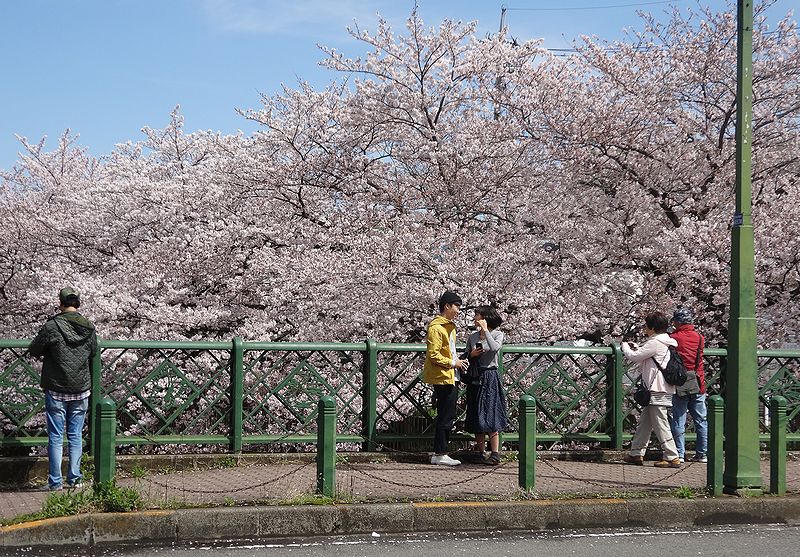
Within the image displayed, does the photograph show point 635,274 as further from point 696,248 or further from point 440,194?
point 440,194

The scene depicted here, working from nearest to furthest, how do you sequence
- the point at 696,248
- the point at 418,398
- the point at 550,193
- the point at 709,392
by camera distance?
the point at 418,398 → the point at 709,392 → the point at 696,248 → the point at 550,193

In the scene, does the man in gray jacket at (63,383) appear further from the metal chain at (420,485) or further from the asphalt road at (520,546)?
the metal chain at (420,485)

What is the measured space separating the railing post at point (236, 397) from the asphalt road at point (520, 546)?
3037 millimetres

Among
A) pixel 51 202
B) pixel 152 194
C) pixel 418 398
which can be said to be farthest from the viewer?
pixel 51 202

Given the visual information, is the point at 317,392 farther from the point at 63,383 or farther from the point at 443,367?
the point at 63,383

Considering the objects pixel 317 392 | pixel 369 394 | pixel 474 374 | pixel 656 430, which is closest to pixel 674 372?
pixel 656 430

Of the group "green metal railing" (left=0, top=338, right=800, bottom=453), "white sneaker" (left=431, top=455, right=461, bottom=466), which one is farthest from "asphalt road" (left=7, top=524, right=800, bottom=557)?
"white sneaker" (left=431, top=455, right=461, bottom=466)

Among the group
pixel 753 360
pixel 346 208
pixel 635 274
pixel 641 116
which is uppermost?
pixel 641 116

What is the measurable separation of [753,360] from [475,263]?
7.27 metres

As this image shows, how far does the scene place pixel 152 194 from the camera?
19625 mm

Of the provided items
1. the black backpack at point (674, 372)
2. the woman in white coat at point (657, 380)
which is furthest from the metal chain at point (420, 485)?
the black backpack at point (674, 372)

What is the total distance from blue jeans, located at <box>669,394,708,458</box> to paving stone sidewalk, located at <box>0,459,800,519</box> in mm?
381

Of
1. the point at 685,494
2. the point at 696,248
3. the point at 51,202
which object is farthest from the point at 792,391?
the point at 51,202

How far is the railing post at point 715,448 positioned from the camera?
9016mm
